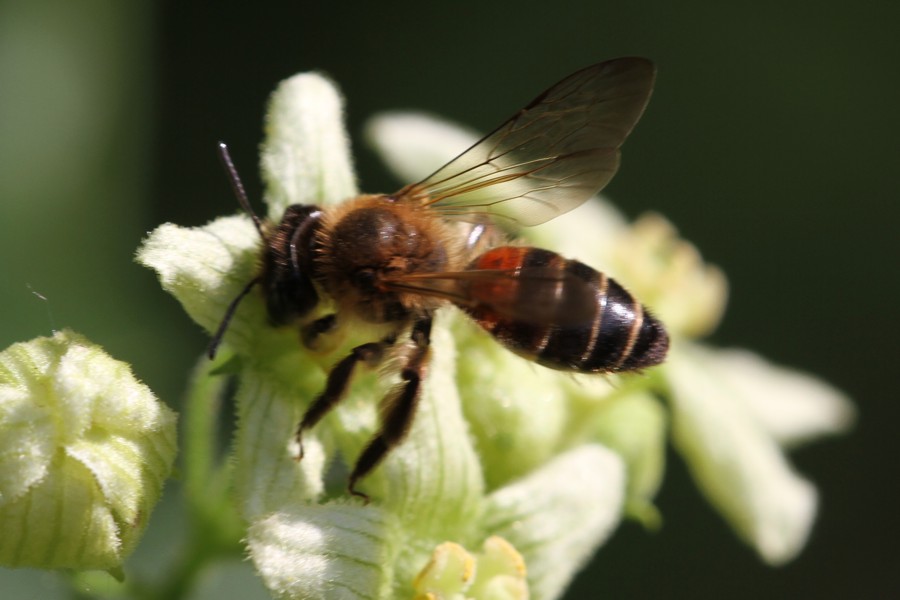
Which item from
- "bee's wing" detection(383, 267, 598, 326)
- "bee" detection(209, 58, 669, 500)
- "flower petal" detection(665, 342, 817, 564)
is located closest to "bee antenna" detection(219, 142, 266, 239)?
"bee" detection(209, 58, 669, 500)

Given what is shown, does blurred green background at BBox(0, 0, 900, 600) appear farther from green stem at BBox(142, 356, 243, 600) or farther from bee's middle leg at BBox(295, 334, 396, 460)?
bee's middle leg at BBox(295, 334, 396, 460)

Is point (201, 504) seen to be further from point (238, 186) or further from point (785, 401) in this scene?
point (785, 401)

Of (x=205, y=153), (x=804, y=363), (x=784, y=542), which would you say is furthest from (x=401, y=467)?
(x=804, y=363)

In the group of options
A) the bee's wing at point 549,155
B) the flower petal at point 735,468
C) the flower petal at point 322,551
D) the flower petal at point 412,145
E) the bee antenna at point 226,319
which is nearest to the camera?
the flower petal at point 322,551

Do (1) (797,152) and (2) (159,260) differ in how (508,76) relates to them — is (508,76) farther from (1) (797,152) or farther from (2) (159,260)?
(2) (159,260)

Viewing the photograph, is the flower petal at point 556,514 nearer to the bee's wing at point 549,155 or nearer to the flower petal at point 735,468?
the bee's wing at point 549,155

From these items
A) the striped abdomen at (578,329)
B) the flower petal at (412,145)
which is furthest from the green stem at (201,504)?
the flower petal at (412,145)
